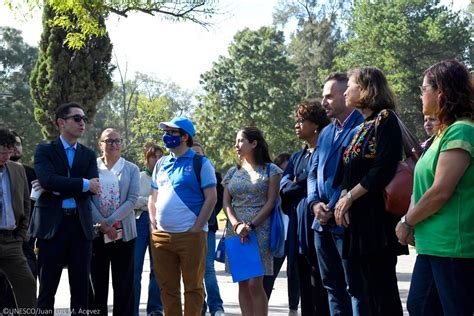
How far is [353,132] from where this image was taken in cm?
651

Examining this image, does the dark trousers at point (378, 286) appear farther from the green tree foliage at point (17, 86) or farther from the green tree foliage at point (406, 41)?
the green tree foliage at point (406, 41)

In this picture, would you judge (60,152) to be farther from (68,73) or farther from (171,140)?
(68,73)

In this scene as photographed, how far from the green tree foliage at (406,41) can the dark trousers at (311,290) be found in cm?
5165

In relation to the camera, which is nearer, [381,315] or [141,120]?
[381,315]

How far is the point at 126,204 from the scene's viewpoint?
858 centimetres

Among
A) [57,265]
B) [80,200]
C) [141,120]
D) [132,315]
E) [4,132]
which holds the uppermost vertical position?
[141,120]

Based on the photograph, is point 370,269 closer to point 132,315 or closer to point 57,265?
point 57,265

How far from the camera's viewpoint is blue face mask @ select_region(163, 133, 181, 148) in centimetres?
793

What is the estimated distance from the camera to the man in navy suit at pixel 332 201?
6488mm

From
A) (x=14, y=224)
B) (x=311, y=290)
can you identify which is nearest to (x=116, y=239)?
(x=14, y=224)

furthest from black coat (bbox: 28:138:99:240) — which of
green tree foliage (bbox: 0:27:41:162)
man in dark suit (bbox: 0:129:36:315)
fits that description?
green tree foliage (bbox: 0:27:41:162)

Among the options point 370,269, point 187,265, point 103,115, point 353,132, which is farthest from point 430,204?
point 103,115

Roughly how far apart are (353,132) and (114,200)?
10.5ft

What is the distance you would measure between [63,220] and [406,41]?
58063 mm
